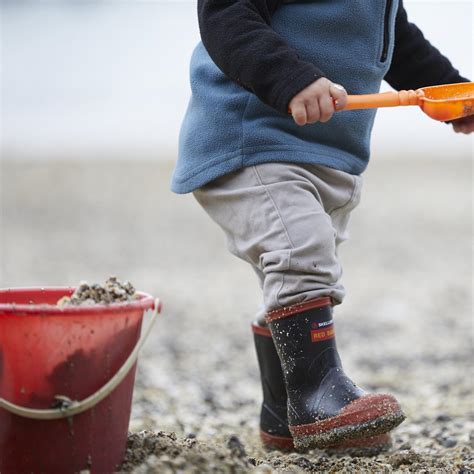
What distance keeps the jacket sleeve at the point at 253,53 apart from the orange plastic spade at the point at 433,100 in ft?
0.47

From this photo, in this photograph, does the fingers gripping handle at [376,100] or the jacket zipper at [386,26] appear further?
the jacket zipper at [386,26]

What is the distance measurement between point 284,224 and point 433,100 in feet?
1.75

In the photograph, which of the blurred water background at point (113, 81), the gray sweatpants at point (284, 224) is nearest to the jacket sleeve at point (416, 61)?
the gray sweatpants at point (284, 224)

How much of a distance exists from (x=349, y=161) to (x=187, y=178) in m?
0.49

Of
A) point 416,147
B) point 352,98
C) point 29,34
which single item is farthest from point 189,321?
point 29,34

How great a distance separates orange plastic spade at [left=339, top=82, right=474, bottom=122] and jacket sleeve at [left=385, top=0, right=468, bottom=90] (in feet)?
1.52

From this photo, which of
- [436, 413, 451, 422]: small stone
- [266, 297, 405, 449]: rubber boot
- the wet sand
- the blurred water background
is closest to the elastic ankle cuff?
[266, 297, 405, 449]: rubber boot

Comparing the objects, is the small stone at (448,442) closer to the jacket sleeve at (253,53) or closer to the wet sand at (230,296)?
Result: the wet sand at (230,296)

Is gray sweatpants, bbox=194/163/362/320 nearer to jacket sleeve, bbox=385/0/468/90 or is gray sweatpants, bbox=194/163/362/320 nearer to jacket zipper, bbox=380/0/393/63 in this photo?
jacket zipper, bbox=380/0/393/63

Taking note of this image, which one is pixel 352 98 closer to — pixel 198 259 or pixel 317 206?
pixel 317 206

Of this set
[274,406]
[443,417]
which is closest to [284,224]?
[274,406]

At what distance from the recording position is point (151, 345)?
5461 mm

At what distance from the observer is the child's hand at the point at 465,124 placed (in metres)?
2.88

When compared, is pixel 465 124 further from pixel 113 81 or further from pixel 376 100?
pixel 113 81
